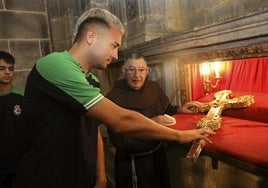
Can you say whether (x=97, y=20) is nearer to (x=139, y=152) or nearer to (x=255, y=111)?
(x=139, y=152)

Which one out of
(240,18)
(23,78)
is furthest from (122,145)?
(23,78)

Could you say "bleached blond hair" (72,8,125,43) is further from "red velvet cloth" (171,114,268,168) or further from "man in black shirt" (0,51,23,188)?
"man in black shirt" (0,51,23,188)

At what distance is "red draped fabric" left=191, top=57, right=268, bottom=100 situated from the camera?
280cm

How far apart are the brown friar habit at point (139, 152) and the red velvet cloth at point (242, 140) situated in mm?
435

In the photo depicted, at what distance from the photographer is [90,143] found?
165 cm

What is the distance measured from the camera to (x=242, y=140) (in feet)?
5.86

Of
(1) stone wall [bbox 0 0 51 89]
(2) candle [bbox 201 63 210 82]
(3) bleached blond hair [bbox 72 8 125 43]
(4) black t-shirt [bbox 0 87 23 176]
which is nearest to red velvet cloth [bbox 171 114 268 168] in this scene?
(2) candle [bbox 201 63 210 82]

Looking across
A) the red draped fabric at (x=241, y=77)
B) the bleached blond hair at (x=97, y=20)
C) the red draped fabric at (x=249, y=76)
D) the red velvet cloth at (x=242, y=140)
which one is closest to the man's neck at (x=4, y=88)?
the bleached blond hair at (x=97, y=20)

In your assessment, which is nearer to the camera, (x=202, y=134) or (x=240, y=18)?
(x=202, y=134)

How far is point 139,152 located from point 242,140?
43.4 inches

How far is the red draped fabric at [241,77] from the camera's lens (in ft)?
9.20

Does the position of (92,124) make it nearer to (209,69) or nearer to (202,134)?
(202,134)

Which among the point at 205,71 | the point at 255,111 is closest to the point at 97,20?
the point at 255,111

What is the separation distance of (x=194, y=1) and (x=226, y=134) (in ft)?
8.01
